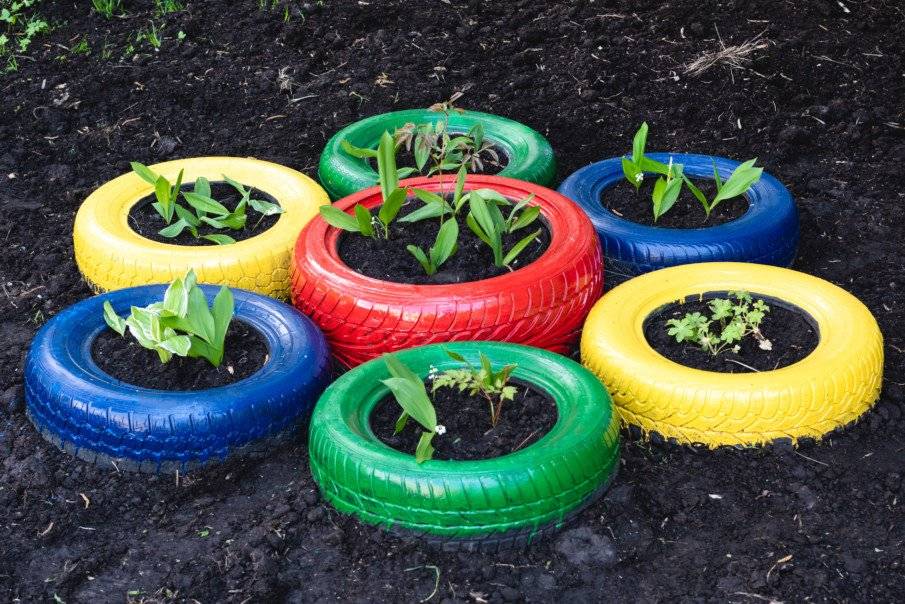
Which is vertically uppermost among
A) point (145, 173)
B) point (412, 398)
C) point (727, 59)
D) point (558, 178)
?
point (145, 173)

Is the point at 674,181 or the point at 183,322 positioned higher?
the point at 183,322

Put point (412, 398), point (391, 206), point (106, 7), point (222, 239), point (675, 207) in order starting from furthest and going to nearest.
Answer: point (106, 7)
point (675, 207)
point (222, 239)
point (391, 206)
point (412, 398)

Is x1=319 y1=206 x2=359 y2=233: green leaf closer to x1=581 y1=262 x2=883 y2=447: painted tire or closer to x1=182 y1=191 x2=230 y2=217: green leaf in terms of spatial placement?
x1=182 y1=191 x2=230 y2=217: green leaf

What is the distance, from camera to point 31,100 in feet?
18.9

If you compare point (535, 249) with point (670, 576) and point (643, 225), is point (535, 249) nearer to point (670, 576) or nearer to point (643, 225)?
point (643, 225)

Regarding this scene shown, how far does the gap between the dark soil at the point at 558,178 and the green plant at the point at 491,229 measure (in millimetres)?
524

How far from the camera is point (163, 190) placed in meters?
4.24

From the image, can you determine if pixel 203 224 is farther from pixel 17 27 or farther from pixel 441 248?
pixel 17 27

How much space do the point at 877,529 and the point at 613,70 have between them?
2966 millimetres

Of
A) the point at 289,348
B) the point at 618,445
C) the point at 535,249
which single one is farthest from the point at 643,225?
the point at 289,348

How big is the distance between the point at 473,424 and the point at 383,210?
0.95 m

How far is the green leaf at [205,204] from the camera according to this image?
429 cm

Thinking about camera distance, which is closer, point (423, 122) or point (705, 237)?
point (705, 237)

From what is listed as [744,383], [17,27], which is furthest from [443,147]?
[17,27]
